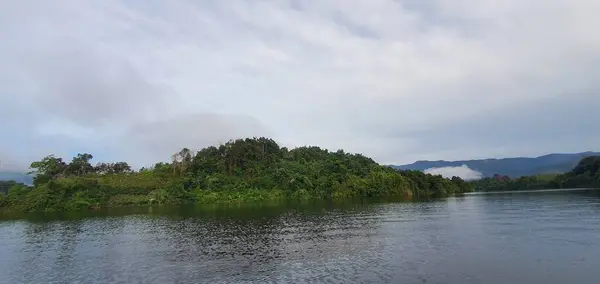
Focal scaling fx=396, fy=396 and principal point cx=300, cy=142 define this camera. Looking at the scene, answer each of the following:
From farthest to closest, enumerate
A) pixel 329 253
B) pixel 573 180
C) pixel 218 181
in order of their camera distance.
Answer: pixel 573 180
pixel 218 181
pixel 329 253

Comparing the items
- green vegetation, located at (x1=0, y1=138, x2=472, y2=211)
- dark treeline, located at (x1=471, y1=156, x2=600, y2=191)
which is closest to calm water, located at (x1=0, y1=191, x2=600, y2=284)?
green vegetation, located at (x1=0, y1=138, x2=472, y2=211)

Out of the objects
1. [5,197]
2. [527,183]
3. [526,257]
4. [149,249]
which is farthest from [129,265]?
[527,183]

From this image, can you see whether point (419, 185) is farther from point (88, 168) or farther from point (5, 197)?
point (5, 197)

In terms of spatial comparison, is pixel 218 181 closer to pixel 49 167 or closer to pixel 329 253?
pixel 49 167

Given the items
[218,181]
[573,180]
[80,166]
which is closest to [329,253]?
[218,181]

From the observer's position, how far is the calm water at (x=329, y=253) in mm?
24047

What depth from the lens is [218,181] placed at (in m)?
128

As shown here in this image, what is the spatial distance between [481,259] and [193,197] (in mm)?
106010

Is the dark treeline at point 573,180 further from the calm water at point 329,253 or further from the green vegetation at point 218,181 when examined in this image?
Result: the calm water at point 329,253

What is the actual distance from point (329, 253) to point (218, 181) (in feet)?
333

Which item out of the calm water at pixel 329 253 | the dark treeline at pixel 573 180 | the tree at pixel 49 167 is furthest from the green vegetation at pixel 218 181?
the calm water at pixel 329 253

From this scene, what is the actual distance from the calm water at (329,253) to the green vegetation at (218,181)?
215ft

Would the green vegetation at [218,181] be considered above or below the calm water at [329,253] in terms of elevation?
above

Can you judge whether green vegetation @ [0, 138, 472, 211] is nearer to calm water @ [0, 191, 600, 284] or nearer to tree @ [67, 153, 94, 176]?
tree @ [67, 153, 94, 176]
